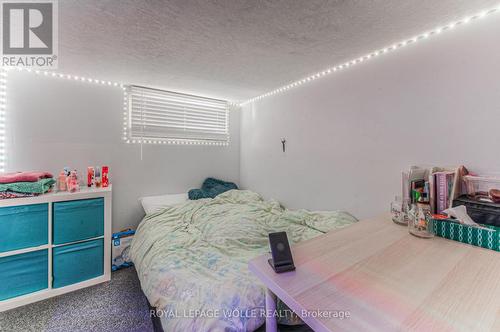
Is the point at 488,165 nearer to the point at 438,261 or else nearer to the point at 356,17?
the point at 438,261

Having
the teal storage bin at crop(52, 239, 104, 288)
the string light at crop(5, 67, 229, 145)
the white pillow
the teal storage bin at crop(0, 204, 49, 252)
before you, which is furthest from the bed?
the string light at crop(5, 67, 229, 145)

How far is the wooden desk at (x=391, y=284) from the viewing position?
20.7 inches

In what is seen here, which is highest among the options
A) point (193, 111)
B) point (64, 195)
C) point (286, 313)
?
point (193, 111)

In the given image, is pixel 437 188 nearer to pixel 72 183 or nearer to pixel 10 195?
pixel 72 183

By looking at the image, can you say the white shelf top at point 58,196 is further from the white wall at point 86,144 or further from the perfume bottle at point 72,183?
the white wall at point 86,144

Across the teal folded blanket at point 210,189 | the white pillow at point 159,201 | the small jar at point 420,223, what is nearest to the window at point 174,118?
the teal folded blanket at point 210,189

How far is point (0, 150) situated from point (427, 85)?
363cm

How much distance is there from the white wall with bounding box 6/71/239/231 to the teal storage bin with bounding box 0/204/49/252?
0.61 metres

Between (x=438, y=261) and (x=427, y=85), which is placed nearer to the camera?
(x=438, y=261)

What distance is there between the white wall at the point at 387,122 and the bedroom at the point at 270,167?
0.01 meters

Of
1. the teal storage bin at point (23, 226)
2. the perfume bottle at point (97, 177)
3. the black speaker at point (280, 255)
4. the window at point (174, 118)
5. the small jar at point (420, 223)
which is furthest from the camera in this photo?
the window at point (174, 118)

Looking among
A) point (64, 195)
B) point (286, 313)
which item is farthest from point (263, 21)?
point (64, 195)

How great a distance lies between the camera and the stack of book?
1.14 metres

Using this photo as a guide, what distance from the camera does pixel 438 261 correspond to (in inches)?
31.8
